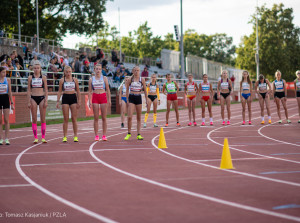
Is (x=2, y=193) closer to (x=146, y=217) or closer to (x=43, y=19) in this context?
(x=146, y=217)

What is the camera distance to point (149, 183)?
7.06 m

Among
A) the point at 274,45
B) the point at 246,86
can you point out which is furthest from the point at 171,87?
the point at 274,45

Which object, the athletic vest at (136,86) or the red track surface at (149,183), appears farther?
the athletic vest at (136,86)

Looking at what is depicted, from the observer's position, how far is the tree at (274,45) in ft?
225

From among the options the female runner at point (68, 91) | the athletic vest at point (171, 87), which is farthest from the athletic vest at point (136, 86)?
the athletic vest at point (171, 87)

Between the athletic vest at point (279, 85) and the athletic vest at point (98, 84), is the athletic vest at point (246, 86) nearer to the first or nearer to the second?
the athletic vest at point (279, 85)

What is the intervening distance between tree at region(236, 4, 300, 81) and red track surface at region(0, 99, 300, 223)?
58631 millimetres

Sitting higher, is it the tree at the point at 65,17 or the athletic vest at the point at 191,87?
the tree at the point at 65,17

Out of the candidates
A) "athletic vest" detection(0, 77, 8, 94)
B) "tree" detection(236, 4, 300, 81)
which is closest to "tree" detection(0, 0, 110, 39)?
"tree" detection(236, 4, 300, 81)

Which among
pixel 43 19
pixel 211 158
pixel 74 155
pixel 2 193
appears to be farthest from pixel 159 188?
pixel 43 19

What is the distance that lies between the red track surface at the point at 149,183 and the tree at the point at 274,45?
58631mm

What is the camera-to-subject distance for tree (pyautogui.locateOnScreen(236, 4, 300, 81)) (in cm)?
6844

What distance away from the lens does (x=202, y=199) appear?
593 centimetres

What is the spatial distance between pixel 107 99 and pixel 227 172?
6.22 meters
